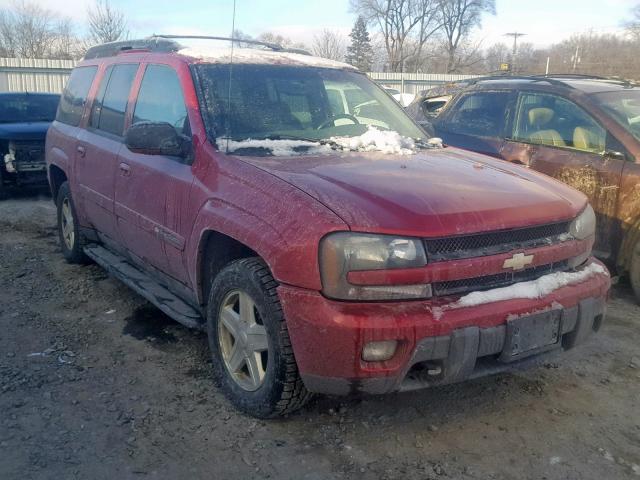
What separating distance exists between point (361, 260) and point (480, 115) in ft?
13.9

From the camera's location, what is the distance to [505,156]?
5883mm

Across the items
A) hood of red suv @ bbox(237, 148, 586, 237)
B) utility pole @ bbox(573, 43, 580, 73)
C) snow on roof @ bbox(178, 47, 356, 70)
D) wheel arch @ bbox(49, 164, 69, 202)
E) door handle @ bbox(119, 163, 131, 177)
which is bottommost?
wheel arch @ bbox(49, 164, 69, 202)

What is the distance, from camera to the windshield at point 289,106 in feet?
11.9

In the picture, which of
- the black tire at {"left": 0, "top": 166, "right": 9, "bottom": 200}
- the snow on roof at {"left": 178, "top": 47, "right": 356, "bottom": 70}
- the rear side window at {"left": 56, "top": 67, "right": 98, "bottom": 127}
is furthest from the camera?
the black tire at {"left": 0, "top": 166, "right": 9, "bottom": 200}

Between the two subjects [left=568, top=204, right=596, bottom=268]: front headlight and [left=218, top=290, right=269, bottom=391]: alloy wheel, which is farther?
[left=568, top=204, right=596, bottom=268]: front headlight

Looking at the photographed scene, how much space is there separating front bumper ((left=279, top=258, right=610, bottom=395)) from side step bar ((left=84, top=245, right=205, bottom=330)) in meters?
1.14

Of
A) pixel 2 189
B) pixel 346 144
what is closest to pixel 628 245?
pixel 346 144

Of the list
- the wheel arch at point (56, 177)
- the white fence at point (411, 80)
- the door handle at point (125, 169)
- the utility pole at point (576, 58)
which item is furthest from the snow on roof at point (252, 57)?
the utility pole at point (576, 58)

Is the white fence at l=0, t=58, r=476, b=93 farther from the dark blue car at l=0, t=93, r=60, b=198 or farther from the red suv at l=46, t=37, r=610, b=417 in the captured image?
the red suv at l=46, t=37, r=610, b=417

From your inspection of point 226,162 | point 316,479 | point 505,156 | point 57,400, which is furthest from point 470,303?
point 505,156

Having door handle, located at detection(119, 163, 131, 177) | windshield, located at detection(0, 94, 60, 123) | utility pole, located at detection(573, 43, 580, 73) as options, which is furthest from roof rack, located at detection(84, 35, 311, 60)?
utility pole, located at detection(573, 43, 580, 73)

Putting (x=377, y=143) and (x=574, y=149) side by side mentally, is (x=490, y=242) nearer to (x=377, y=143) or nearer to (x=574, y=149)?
(x=377, y=143)

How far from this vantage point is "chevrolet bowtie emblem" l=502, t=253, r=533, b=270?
2.89m

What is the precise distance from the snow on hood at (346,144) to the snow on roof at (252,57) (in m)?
0.69
